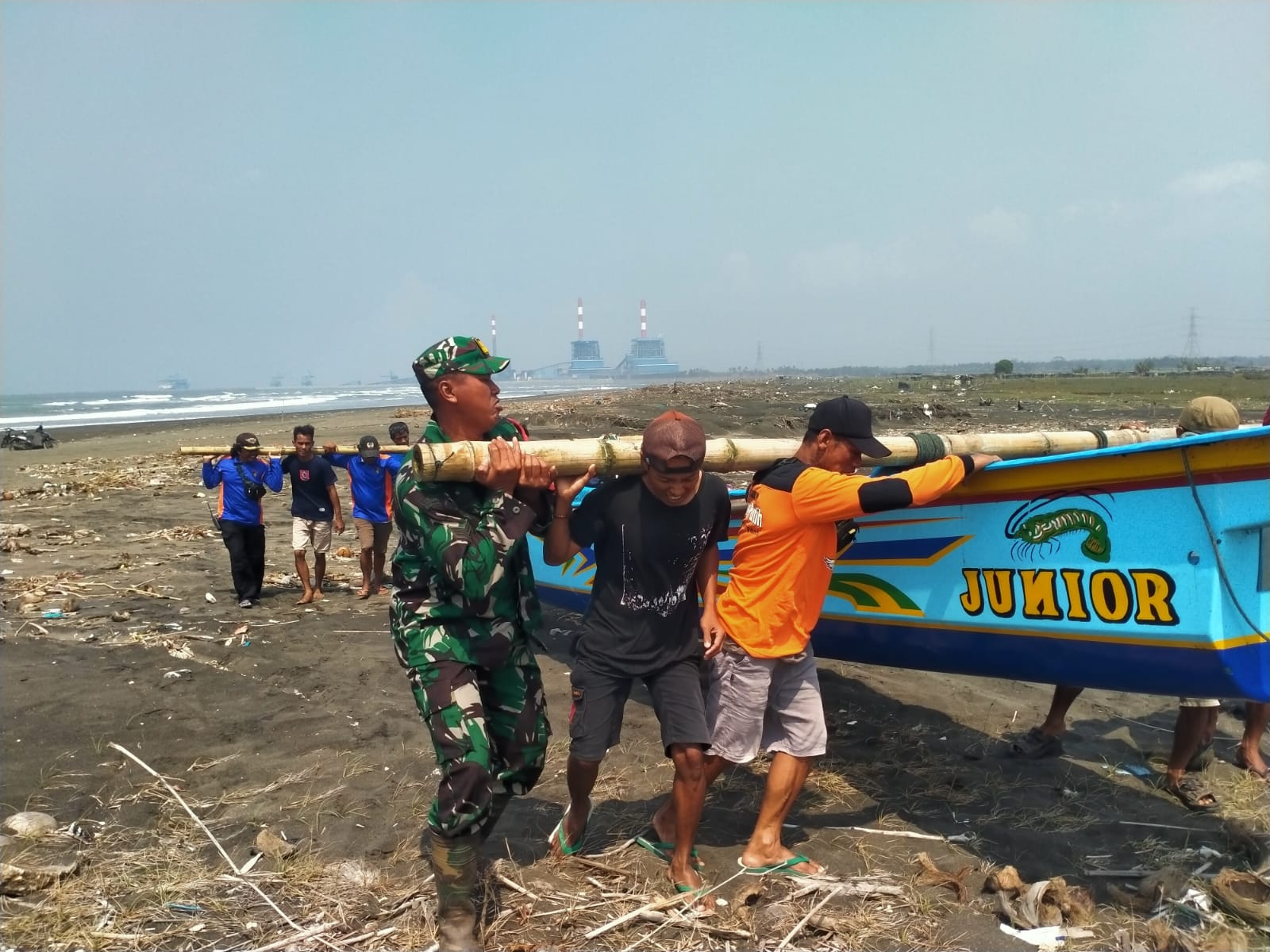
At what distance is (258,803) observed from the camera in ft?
14.8

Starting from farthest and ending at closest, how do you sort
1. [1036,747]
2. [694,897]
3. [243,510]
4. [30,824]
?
1. [243,510]
2. [1036,747]
3. [30,824]
4. [694,897]

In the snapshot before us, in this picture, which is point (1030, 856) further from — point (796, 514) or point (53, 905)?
point (53, 905)

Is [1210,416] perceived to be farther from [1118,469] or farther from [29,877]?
[29,877]

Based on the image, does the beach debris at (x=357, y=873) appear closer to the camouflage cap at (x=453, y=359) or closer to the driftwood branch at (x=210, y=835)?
the driftwood branch at (x=210, y=835)

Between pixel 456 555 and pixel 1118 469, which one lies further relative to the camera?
pixel 1118 469

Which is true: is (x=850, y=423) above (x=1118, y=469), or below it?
above

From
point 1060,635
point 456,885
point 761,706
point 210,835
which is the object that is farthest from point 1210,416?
point 210,835

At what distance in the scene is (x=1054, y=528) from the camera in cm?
396

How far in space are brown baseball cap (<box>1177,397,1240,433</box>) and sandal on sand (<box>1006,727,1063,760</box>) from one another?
78.3 inches

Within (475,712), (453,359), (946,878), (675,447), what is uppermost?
(453,359)

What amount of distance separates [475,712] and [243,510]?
632 centimetres

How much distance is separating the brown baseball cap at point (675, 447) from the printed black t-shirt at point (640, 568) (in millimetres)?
248

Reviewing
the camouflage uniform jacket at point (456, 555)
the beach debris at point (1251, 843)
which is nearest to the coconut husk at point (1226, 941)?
the beach debris at point (1251, 843)

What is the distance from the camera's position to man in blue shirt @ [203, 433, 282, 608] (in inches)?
334
